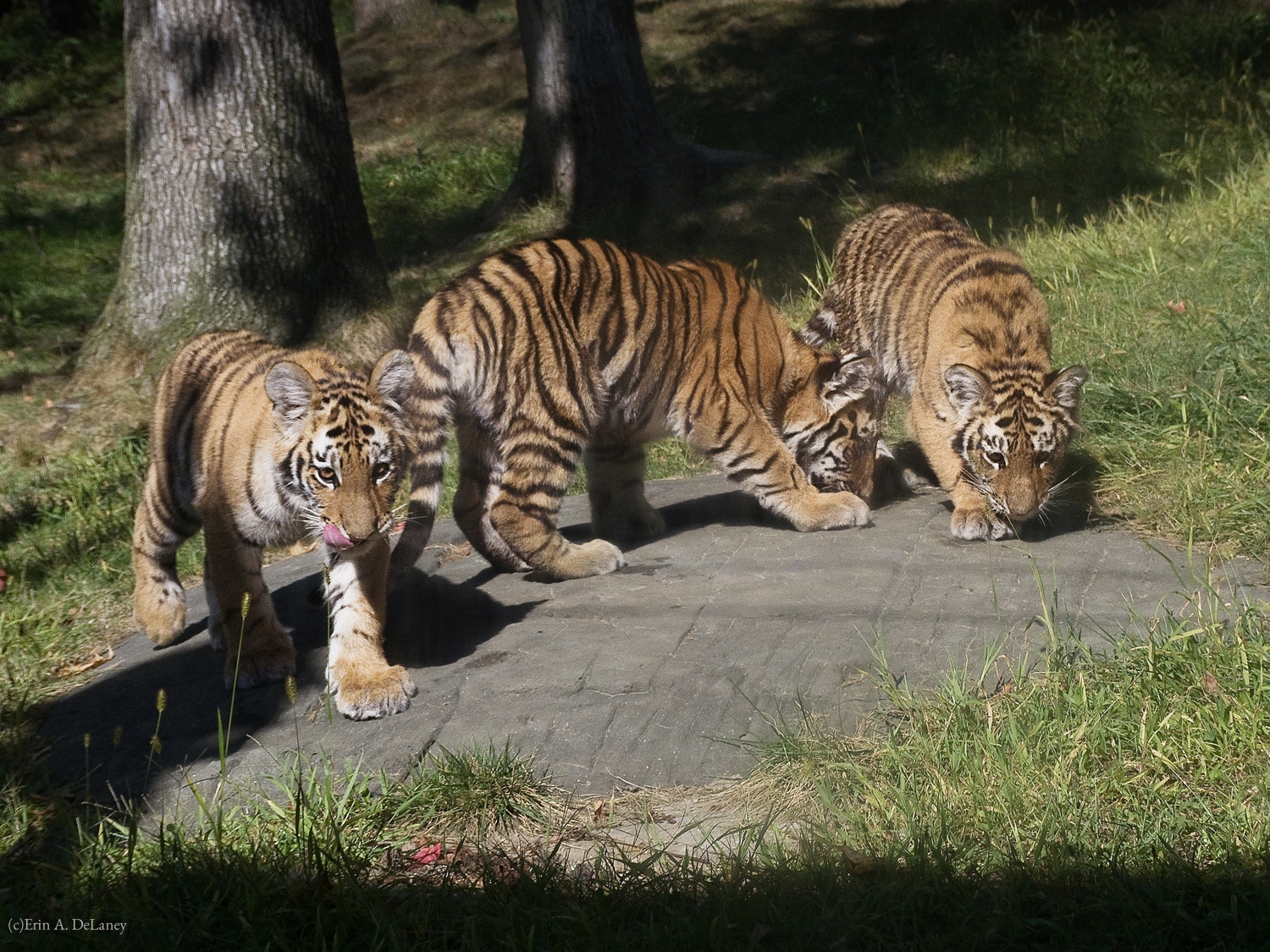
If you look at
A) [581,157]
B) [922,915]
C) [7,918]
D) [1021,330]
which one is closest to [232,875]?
[7,918]

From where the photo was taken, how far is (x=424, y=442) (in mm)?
4332

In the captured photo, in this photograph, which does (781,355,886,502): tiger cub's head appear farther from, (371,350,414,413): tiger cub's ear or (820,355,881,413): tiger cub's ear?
(371,350,414,413): tiger cub's ear

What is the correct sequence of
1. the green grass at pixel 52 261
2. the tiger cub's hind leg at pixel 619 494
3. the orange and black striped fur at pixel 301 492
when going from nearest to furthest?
the orange and black striped fur at pixel 301 492 < the tiger cub's hind leg at pixel 619 494 < the green grass at pixel 52 261

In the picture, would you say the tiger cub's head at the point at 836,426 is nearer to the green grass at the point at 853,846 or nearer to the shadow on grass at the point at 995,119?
the green grass at the point at 853,846

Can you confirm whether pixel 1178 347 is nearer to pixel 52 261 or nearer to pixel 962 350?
pixel 962 350

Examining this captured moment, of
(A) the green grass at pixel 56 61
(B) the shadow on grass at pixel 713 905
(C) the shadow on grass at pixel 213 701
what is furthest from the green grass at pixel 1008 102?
(A) the green grass at pixel 56 61

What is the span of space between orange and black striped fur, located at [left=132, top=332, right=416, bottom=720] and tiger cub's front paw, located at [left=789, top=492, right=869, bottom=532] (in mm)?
1989

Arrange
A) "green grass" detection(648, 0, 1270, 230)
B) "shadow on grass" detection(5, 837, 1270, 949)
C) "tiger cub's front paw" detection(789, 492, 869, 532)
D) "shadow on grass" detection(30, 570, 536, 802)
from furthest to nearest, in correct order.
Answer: "green grass" detection(648, 0, 1270, 230), "tiger cub's front paw" detection(789, 492, 869, 532), "shadow on grass" detection(30, 570, 536, 802), "shadow on grass" detection(5, 837, 1270, 949)

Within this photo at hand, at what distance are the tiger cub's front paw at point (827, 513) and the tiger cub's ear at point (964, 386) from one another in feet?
2.06

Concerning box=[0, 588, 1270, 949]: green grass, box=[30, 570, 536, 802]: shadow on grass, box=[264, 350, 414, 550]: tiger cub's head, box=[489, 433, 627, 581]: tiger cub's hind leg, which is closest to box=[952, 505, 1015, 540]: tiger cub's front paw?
box=[0, 588, 1270, 949]: green grass

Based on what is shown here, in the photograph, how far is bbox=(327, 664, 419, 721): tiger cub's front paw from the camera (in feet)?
11.9

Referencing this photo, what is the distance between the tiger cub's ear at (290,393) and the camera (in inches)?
145

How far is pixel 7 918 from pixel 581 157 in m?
7.40

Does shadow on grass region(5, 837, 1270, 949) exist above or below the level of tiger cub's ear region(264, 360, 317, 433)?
below
